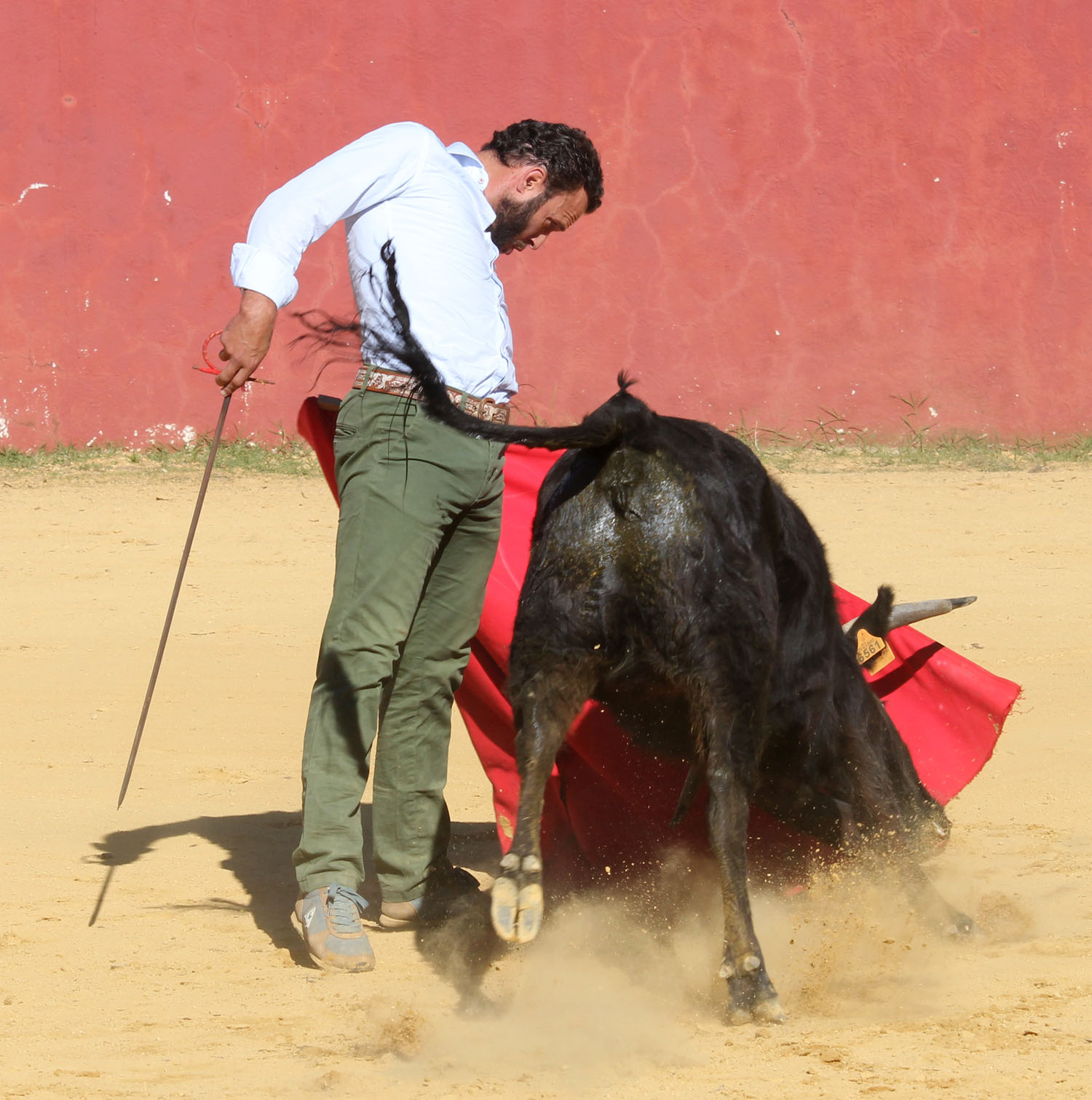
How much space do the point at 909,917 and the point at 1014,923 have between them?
26 cm

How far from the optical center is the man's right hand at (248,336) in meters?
3.16

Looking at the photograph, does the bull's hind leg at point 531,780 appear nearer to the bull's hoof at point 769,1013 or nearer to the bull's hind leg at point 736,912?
the bull's hind leg at point 736,912

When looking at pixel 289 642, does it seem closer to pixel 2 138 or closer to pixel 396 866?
pixel 396 866

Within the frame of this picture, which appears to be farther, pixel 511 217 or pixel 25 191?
pixel 25 191

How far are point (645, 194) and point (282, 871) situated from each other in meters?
7.47

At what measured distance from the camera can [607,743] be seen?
4.08 m

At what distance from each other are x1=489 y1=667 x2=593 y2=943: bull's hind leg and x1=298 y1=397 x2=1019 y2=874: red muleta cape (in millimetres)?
763

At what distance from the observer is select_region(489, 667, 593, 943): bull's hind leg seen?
9.28ft

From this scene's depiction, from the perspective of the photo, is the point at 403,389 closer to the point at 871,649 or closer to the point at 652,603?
the point at 652,603

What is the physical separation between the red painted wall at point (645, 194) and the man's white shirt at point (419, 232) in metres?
6.80

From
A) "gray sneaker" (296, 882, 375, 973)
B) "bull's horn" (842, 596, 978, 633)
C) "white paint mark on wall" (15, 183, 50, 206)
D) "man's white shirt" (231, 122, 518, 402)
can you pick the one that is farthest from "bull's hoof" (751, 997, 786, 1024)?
"white paint mark on wall" (15, 183, 50, 206)

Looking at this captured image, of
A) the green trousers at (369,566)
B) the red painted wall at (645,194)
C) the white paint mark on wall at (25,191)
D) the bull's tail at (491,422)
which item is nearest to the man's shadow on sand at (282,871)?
the green trousers at (369,566)

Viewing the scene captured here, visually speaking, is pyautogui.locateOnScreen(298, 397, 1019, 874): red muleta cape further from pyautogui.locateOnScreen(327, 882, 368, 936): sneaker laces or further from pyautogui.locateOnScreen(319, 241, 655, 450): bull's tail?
pyautogui.locateOnScreen(319, 241, 655, 450): bull's tail

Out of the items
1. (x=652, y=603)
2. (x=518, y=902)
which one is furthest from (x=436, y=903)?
(x=652, y=603)
